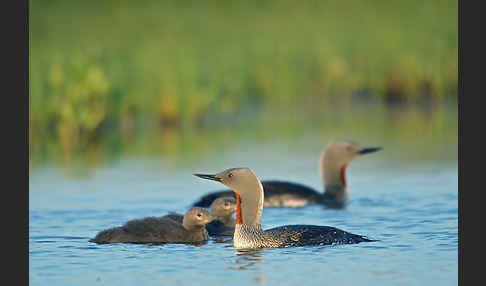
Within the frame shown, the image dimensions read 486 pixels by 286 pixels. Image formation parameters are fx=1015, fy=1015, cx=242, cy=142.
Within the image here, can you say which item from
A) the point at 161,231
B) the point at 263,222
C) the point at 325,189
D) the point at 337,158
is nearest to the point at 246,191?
the point at 161,231

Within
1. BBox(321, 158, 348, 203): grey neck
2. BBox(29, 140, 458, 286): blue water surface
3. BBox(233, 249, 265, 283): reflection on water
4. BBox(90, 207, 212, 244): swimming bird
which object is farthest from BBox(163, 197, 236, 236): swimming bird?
BBox(321, 158, 348, 203): grey neck

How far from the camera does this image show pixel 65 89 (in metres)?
16.6

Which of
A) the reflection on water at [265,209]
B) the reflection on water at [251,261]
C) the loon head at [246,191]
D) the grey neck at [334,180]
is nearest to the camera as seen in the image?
the reflection on water at [251,261]

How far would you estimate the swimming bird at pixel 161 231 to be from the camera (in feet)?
28.4


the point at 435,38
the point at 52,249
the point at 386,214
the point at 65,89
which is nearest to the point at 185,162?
the point at 65,89

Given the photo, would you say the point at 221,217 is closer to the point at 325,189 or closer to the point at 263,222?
the point at 263,222

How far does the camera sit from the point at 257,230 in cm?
845

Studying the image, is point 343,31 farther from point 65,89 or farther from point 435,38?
point 65,89

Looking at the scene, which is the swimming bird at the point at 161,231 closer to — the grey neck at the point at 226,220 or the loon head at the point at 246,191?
the loon head at the point at 246,191

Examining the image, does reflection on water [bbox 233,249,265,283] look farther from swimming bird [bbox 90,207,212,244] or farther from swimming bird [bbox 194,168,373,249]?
swimming bird [bbox 90,207,212,244]

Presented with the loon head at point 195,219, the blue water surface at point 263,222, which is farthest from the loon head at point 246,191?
the loon head at point 195,219

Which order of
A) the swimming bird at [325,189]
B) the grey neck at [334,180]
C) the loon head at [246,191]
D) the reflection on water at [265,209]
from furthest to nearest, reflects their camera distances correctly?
1. the grey neck at [334,180]
2. the swimming bird at [325,189]
3. the loon head at [246,191]
4. the reflection on water at [265,209]

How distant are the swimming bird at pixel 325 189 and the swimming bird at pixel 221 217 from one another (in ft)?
3.40

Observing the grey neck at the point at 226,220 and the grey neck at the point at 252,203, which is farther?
the grey neck at the point at 226,220
